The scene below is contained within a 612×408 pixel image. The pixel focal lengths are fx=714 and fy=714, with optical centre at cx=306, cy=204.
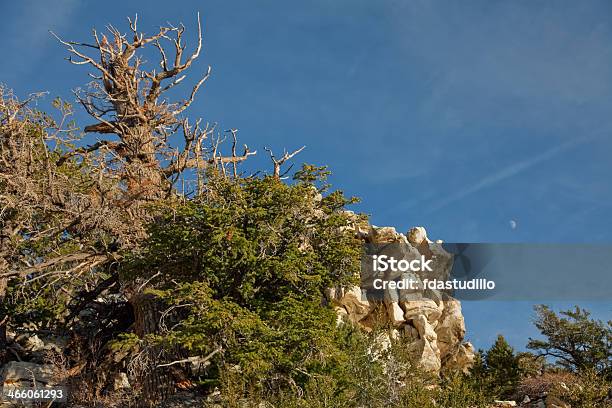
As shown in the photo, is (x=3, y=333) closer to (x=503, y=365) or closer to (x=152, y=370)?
(x=152, y=370)

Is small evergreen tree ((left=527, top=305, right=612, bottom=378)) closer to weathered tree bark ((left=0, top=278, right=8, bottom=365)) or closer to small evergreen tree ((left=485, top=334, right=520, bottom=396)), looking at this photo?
small evergreen tree ((left=485, top=334, right=520, bottom=396))

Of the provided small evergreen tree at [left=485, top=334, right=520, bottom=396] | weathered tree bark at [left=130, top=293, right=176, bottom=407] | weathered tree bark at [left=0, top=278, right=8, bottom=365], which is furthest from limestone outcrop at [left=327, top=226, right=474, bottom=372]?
weathered tree bark at [left=0, top=278, right=8, bottom=365]

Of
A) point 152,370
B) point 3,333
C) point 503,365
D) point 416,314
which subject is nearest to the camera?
point 152,370

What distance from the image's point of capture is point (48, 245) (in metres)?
28.9

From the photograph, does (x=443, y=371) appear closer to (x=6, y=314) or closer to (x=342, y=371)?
(x=342, y=371)

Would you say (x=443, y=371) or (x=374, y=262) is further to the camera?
(x=374, y=262)

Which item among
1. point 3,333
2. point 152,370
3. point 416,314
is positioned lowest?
point 152,370

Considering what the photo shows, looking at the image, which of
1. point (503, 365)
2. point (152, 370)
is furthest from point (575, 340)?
point (152, 370)

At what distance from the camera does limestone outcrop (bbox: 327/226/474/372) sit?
37000 millimetres

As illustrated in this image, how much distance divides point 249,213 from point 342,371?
614 centimetres

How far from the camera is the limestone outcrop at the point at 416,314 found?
121 feet

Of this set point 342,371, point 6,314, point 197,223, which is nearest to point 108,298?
point 6,314

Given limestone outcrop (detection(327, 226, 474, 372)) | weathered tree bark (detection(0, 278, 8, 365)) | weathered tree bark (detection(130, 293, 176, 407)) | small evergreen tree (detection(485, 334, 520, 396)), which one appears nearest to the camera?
weathered tree bark (detection(130, 293, 176, 407))

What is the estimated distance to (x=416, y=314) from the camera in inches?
1503
